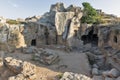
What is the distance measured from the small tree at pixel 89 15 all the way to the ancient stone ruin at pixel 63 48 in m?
1.08

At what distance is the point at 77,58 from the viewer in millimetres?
24953

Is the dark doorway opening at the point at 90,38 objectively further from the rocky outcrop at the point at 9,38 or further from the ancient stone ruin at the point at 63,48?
the rocky outcrop at the point at 9,38

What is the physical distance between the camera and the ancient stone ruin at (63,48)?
1879 centimetres

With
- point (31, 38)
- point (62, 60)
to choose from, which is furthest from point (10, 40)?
point (62, 60)

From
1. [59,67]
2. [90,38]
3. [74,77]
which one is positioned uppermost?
[90,38]

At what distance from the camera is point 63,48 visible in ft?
102

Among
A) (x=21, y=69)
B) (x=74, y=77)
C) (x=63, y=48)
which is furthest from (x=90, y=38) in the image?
(x=74, y=77)

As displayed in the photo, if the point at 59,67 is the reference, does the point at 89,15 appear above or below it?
above

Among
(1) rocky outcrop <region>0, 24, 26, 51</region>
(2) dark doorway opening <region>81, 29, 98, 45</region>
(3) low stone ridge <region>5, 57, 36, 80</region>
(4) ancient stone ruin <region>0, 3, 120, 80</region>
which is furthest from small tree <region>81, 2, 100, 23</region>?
(3) low stone ridge <region>5, 57, 36, 80</region>

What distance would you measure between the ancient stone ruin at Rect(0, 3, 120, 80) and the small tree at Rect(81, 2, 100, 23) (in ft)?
3.55

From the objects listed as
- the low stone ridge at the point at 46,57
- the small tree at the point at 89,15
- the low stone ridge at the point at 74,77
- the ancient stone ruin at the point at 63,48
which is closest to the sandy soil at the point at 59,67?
the ancient stone ruin at the point at 63,48

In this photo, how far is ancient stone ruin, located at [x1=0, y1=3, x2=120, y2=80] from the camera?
61.6 feet

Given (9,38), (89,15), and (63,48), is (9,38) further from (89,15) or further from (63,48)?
(89,15)

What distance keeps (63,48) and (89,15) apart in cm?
1101
